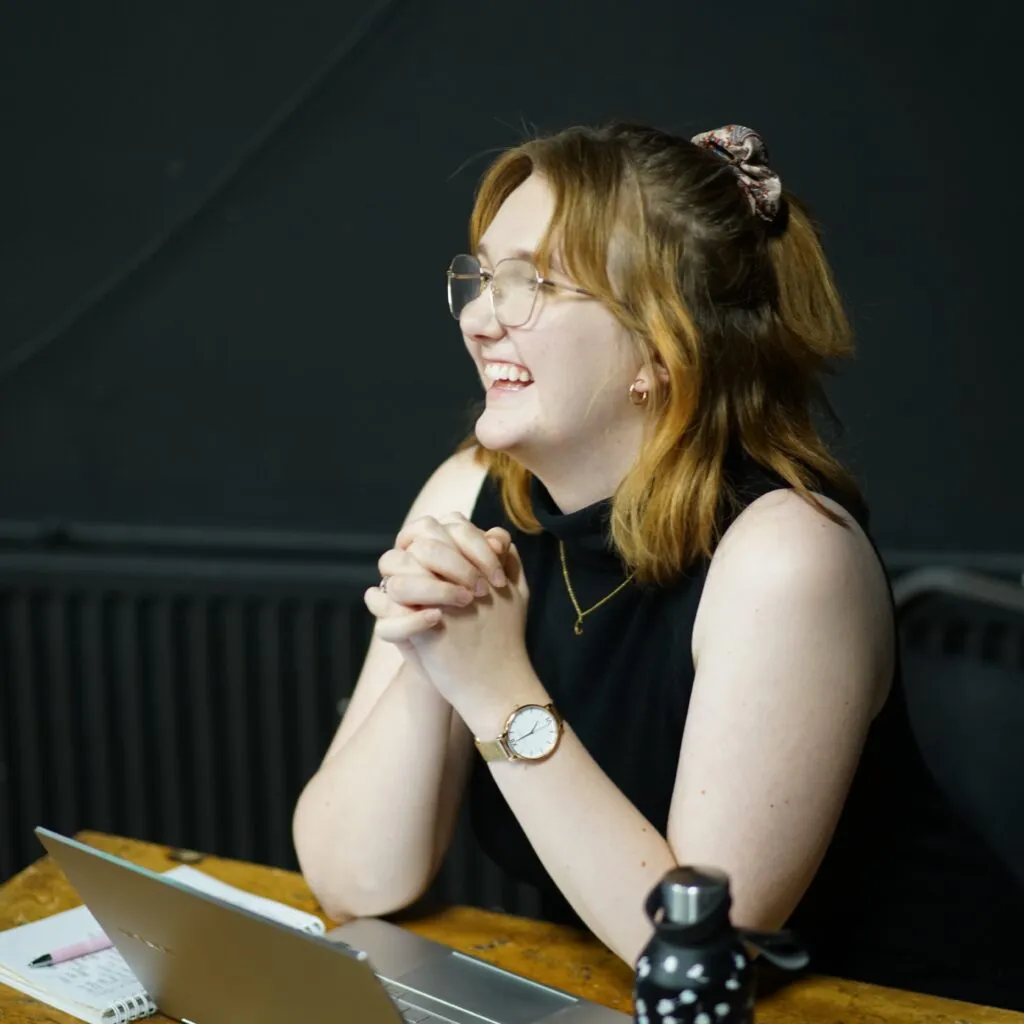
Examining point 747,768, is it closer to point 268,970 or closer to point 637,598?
point 637,598

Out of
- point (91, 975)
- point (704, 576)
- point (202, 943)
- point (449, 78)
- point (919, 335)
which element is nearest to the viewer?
point (202, 943)

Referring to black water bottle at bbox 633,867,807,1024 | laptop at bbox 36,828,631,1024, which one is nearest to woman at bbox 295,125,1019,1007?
laptop at bbox 36,828,631,1024

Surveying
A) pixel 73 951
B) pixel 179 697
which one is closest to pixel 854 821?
pixel 73 951

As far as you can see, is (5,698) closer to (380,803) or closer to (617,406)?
(380,803)

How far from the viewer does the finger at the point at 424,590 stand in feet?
4.70

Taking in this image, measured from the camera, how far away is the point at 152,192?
293 cm

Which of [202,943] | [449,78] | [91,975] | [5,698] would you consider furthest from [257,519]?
[202,943]

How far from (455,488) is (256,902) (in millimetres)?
604

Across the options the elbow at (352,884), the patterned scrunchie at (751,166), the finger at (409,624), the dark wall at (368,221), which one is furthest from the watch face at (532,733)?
the dark wall at (368,221)

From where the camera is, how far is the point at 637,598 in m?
1.65

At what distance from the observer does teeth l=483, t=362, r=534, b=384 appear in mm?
1578

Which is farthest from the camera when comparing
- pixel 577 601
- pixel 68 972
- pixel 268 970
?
pixel 577 601

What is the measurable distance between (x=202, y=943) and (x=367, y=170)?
1941mm

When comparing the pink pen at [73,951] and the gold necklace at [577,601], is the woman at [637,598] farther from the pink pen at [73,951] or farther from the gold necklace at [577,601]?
the pink pen at [73,951]
